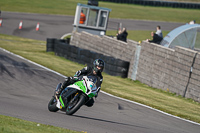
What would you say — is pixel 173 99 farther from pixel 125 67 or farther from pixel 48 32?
pixel 48 32

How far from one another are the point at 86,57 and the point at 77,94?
1131cm

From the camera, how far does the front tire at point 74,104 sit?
8.23m

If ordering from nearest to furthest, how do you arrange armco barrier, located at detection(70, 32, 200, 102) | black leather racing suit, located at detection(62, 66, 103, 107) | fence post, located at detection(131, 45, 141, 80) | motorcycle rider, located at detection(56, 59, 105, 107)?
motorcycle rider, located at detection(56, 59, 105, 107) < black leather racing suit, located at detection(62, 66, 103, 107) < armco barrier, located at detection(70, 32, 200, 102) < fence post, located at detection(131, 45, 141, 80)

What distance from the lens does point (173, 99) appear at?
44.9 ft

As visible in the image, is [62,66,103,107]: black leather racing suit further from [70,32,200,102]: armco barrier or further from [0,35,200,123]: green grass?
[70,32,200,102]: armco barrier

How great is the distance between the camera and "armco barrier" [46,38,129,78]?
17.8m

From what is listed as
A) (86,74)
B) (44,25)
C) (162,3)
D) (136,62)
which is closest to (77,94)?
(86,74)

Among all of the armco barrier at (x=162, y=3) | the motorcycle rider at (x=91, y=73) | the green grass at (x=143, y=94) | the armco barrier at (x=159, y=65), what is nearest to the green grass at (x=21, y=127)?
the motorcycle rider at (x=91, y=73)

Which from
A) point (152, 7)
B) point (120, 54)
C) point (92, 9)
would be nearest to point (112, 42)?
point (120, 54)

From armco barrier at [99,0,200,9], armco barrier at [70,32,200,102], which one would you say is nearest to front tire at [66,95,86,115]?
armco barrier at [70,32,200,102]

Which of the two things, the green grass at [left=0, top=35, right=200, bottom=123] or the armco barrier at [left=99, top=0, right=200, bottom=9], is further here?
the armco barrier at [left=99, top=0, right=200, bottom=9]

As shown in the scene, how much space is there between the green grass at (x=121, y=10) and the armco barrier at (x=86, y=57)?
2128 cm

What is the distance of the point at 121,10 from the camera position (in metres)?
52.1

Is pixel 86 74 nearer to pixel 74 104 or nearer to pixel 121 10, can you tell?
pixel 74 104
